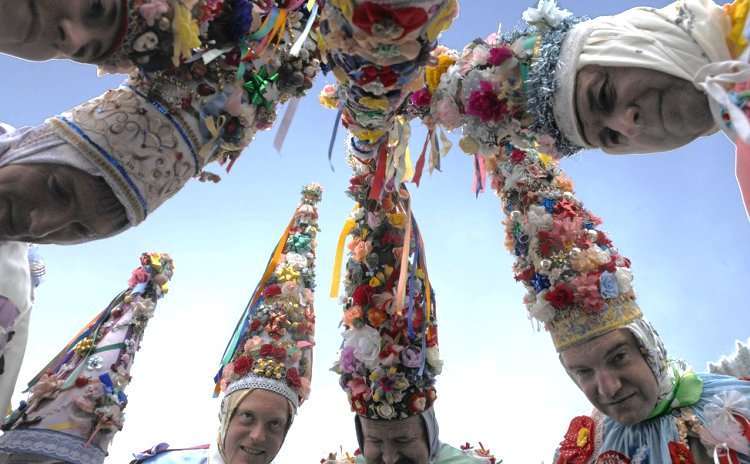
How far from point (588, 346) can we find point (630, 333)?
22cm

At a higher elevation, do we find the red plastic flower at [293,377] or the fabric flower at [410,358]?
the red plastic flower at [293,377]

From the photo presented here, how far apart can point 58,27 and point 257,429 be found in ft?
7.49

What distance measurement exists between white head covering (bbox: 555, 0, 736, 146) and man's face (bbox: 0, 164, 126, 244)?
4.82 ft

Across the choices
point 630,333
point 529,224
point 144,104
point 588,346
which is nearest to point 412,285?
point 529,224

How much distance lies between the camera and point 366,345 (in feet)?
9.12

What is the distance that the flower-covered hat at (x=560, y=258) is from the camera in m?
2.87

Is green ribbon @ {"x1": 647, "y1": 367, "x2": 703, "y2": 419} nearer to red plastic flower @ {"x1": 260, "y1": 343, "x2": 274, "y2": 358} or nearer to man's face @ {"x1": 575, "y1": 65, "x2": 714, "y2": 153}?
man's face @ {"x1": 575, "y1": 65, "x2": 714, "y2": 153}

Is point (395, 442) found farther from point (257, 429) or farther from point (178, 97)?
point (178, 97)

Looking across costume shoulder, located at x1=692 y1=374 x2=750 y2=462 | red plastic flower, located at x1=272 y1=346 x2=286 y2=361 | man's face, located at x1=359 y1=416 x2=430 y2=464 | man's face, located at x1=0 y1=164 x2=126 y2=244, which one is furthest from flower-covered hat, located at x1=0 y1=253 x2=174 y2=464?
costume shoulder, located at x1=692 y1=374 x2=750 y2=462

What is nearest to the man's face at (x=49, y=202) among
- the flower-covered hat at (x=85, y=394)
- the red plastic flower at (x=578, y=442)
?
the flower-covered hat at (x=85, y=394)

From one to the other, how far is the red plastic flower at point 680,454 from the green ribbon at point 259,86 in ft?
7.78

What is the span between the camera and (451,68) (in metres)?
2.11

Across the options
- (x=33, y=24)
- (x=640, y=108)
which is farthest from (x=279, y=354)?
(x=640, y=108)

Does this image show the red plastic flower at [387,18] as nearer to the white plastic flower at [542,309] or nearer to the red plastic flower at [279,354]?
the white plastic flower at [542,309]
